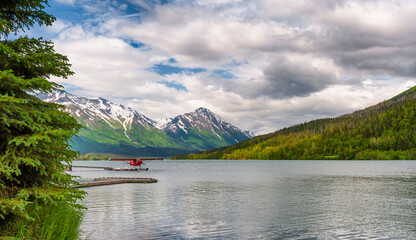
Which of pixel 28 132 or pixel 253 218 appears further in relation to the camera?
pixel 253 218

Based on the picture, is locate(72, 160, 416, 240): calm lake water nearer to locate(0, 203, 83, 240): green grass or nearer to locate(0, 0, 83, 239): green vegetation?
locate(0, 203, 83, 240): green grass

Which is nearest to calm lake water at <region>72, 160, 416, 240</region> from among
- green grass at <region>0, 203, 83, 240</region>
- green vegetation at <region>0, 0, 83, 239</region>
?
green grass at <region>0, 203, 83, 240</region>

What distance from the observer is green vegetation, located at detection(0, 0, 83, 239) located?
419 inches

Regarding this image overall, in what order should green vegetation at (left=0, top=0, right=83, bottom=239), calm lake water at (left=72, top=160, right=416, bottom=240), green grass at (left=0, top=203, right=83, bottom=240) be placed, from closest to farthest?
green vegetation at (left=0, top=0, right=83, bottom=239), green grass at (left=0, top=203, right=83, bottom=240), calm lake water at (left=72, top=160, right=416, bottom=240)

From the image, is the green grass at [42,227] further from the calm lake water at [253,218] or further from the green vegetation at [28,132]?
the calm lake water at [253,218]

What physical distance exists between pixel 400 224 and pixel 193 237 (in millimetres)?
18523

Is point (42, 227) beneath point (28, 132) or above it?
beneath

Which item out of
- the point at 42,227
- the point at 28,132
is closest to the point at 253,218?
the point at 42,227

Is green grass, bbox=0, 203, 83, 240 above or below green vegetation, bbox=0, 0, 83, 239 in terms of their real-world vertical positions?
below

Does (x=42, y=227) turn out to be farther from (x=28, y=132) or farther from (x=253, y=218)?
(x=253, y=218)

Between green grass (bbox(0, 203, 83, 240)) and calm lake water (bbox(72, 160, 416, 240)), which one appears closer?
green grass (bbox(0, 203, 83, 240))

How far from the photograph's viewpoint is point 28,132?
1215 centimetres

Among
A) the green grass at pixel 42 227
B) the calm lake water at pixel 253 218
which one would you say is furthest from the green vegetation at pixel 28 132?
the calm lake water at pixel 253 218

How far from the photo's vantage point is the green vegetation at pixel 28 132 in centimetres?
1063
